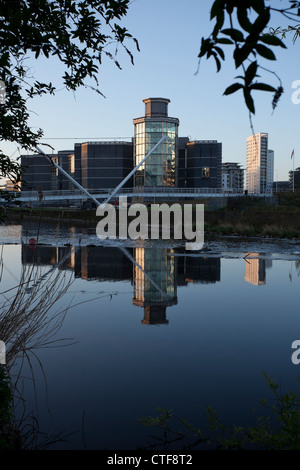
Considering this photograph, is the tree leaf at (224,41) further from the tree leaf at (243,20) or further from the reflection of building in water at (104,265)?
the reflection of building in water at (104,265)

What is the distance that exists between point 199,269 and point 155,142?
199ft

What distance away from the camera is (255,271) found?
13078 millimetres

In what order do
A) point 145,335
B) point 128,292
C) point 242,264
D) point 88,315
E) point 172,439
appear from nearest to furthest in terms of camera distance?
point 172,439
point 145,335
point 88,315
point 128,292
point 242,264

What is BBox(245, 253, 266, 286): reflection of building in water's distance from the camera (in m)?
11.6

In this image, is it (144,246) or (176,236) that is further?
(176,236)

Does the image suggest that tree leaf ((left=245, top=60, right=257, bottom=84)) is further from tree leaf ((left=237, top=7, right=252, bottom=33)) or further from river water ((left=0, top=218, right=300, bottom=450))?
river water ((left=0, top=218, right=300, bottom=450))

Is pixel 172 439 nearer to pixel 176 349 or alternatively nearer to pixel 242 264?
pixel 176 349

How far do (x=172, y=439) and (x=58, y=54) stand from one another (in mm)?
4103

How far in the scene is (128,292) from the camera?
400 inches

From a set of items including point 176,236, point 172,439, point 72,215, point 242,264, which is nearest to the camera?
point 172,439

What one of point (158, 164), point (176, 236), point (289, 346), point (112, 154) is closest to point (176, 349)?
point (289, 346)

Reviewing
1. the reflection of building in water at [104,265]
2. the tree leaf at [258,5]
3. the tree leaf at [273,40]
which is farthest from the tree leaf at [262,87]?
the reflection of building in water at [104,265]

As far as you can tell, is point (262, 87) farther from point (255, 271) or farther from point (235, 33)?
point (255, 271)

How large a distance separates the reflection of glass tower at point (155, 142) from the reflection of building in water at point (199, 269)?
5705 cm
